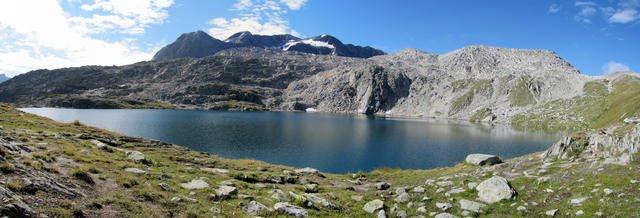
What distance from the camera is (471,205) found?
58.7ft

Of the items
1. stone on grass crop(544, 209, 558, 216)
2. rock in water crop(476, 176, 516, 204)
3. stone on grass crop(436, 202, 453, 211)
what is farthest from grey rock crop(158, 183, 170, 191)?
stone on grass crop(544, 209, 558, 216)

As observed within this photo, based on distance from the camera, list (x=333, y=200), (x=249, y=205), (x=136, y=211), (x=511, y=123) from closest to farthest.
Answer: (x=136, y=211) < (x=249, y=205) < (x=333, y=200) < (x=511, y=123)

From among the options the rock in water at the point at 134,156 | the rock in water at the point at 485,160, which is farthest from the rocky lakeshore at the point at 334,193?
the rock in water at the point at 485,160

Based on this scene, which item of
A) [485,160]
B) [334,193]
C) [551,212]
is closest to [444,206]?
Answer: [551,212]

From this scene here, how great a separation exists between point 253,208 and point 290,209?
2.19 meters

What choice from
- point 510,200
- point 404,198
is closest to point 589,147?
point 510,200

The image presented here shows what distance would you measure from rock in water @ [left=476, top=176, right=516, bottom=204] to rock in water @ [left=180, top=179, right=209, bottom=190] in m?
19.2

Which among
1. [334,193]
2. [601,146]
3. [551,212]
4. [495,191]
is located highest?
[601,146]

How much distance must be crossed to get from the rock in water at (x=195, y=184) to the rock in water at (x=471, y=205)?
17.4 m

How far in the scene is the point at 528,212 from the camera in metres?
15.7

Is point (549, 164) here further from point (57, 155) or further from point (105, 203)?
point (57, 155)

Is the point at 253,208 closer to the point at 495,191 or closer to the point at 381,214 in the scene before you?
the point at 381,214

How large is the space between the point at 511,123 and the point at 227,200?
7652 inches

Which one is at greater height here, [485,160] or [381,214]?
[485,160]
